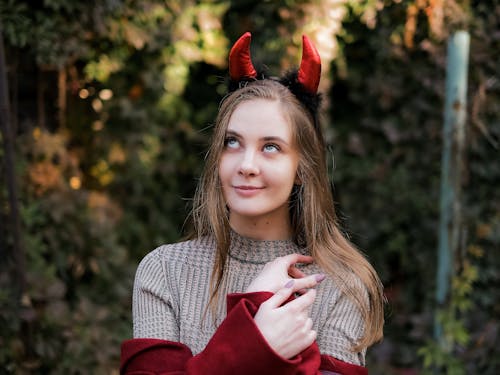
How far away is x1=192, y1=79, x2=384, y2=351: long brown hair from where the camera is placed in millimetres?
1704

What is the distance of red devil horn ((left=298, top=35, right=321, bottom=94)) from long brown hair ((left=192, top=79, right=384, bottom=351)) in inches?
2.1

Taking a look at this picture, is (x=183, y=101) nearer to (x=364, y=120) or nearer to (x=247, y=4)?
(x=247, y=4)

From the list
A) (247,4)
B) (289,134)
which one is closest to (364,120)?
(247,4)

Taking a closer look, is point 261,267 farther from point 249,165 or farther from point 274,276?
point 249,165

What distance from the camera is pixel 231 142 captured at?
1698 mm

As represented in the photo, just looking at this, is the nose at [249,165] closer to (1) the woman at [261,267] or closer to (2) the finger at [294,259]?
(1) the woman at [261,267]

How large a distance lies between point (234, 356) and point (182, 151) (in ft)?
10.0

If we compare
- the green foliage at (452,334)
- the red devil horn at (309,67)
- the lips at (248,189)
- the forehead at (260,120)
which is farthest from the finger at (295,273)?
the green foliage at (452,334)

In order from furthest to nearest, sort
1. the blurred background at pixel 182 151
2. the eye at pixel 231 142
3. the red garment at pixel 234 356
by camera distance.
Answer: the blurred background at pixel 182 151
the eye at pixel 231 142
the red garment at pixel 234 356

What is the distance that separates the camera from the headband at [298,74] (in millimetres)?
1733

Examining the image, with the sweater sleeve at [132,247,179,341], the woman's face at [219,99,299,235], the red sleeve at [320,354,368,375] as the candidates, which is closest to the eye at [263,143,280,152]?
the woman's face at [219,99,299,235]

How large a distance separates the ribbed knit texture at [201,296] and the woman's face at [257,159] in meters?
0.15

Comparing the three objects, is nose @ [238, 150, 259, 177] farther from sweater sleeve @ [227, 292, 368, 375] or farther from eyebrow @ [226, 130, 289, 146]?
sweater sleeve @ [227, 292, 368, 375]

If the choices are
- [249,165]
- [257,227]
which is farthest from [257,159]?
[257,227]
